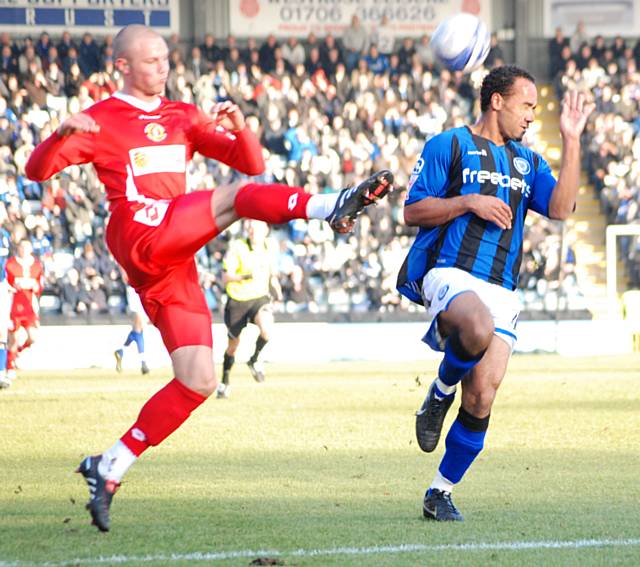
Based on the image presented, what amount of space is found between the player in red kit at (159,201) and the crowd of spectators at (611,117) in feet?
67.3

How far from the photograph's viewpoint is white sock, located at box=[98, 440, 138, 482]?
6395 millimetres

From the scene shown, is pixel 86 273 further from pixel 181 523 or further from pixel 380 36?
pixel 181 523

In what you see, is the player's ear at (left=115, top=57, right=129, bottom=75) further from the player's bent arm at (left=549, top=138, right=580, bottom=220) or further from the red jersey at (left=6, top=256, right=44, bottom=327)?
the red jersey at (left=6, top=256, right=44, bottom=327)

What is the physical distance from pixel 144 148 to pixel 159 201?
0.93 ft

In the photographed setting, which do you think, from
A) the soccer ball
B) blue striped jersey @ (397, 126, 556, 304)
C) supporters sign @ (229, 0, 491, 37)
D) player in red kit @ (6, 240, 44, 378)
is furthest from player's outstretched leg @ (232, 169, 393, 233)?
supporters sign @ (229, 0, 491, 37)

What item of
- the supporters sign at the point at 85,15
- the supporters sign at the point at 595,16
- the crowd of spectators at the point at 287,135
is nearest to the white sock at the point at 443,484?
the crowd of spectators at the point at 287,135

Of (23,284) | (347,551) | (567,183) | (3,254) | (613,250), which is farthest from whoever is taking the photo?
(613,250)

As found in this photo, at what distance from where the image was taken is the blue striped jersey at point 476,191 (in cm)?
694

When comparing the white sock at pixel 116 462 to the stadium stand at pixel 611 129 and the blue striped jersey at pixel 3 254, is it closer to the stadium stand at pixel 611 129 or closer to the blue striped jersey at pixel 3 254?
the blue striped jersey at pixel 3 254

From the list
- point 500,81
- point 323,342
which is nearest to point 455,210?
point 500,81

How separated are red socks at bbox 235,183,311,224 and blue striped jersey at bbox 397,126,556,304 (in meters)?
1.02

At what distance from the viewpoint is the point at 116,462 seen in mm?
6426

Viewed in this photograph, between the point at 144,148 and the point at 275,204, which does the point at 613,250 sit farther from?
the point at 275,204

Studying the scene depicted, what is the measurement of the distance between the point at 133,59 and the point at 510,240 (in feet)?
6.82
